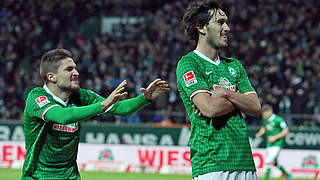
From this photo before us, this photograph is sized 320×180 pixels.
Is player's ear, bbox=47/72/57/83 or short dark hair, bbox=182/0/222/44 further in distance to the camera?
player's ear, bbox=47/72/57/83

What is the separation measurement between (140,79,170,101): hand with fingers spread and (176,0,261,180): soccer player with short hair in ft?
2.66

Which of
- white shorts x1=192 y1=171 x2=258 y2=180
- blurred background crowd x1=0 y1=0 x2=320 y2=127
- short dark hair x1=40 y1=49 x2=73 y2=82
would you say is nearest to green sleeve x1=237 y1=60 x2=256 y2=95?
white shorts x1=192 y1=171 x2=258 y2=180

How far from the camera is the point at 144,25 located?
77.5 ft

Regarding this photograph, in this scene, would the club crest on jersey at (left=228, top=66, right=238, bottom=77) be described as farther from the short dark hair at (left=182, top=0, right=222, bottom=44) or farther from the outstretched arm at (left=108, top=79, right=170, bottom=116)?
the outstretched arm at (left=108, top=79, right=170, bottom=116)

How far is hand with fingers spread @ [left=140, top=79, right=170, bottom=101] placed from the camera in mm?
5570

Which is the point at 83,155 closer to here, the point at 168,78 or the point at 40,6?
the point at 168,78

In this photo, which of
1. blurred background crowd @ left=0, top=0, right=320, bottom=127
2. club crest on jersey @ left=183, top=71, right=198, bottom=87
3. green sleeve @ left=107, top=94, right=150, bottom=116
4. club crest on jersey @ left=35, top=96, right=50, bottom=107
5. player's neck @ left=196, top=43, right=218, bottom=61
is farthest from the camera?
blurred background crowd @ left=0, top=0, right=320, bottom=127

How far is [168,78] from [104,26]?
685cm

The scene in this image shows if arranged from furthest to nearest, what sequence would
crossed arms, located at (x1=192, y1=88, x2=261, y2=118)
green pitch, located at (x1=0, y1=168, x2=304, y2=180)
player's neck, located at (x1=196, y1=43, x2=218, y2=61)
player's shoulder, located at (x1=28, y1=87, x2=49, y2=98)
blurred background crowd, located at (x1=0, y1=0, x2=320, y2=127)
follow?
blurred background crowd, located at (x1=0, y1=0, x2=320, y2=127)
green pitch, located at (x1=0, y1=168, x2=304, y2=180)
player's shoulder, located at (x1=28, y1=87, x2=49, y2=98)
player's neck, located at (x1=196, y1=43, x2=218, y2=61)
crossed arms, located at (x1=192, y1=88, x2=261, y2=118)

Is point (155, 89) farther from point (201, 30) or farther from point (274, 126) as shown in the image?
point (274, 126)

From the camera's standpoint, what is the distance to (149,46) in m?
21.9

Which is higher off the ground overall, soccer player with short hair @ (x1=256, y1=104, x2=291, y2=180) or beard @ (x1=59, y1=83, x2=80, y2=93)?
beard @ (x1=59, y1=83, x2=80, y2=93)

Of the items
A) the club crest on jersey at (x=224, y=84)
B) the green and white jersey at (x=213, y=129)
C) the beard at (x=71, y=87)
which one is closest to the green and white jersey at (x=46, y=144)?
the beard at (x=71, y=87)

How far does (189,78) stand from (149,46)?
57.0 ft
